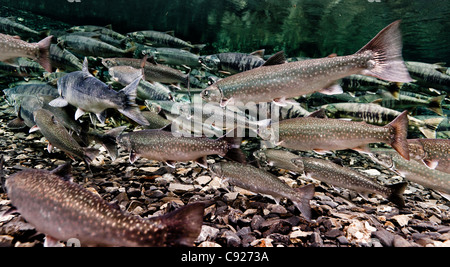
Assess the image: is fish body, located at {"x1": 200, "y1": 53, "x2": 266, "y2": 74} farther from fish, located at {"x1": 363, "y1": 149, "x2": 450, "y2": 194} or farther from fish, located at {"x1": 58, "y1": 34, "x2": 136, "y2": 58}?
fish, located at {"x1": 363, "y1": 149, "x2": 450, "y2": 194}

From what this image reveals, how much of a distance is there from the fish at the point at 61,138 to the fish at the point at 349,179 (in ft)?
9.83

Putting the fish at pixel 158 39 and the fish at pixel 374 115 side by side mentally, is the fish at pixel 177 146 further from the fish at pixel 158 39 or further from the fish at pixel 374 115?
the fish at pixel 158 39

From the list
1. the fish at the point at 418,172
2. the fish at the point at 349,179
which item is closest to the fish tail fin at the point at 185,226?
the fish at the point at 349,179

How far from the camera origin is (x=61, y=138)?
128 inches

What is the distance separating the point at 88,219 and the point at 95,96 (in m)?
1.97

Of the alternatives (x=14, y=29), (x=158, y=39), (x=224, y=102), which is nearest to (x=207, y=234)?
(x=224, y=102)

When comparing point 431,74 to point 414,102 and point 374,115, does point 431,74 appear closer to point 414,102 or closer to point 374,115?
point 414,102

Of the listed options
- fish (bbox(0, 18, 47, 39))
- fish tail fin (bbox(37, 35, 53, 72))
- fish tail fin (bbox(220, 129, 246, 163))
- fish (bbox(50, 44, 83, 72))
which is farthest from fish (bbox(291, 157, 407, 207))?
fish (bbox(0, 18, 47, 39))

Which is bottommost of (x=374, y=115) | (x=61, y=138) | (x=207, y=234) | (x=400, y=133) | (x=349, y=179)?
(x=207, y=234)

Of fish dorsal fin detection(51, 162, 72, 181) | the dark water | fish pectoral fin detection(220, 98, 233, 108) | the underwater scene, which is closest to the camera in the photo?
the underwater scene

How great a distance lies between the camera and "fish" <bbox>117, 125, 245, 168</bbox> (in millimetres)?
3094

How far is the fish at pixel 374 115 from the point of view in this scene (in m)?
5.39

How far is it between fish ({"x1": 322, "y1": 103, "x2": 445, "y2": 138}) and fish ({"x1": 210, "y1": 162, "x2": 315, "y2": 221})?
3.64 m

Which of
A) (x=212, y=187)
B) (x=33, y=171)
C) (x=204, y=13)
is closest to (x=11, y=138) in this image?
(x=33, y=171)
